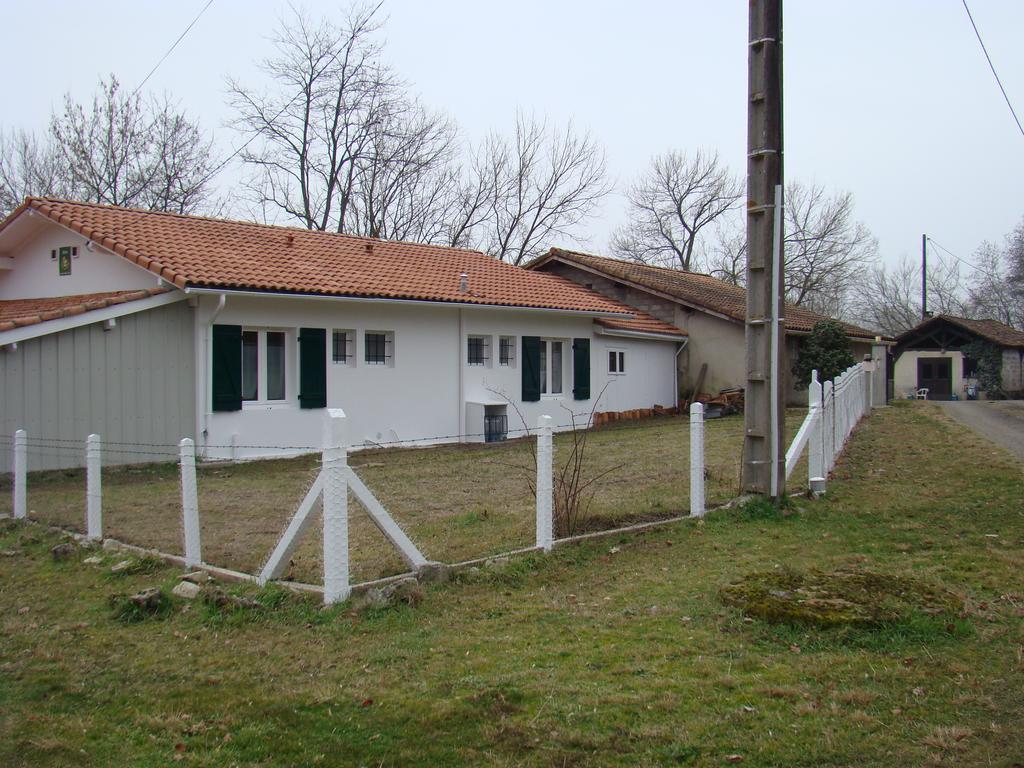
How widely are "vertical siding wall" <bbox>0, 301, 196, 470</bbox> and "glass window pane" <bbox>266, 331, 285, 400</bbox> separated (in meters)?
1.42

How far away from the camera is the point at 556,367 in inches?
832

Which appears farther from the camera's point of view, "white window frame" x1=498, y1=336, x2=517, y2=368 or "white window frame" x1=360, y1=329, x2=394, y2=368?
"white window frame" x1=498, y1=336, x2=517, y2=368

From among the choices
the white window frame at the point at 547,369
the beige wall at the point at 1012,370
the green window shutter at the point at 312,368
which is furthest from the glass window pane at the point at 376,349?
the beige wall at the point at 1012,370

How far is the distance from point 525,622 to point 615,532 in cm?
251

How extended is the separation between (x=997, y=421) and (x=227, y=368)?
58.8ft

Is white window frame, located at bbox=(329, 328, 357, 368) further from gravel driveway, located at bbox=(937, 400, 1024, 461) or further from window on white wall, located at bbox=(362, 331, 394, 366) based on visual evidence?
gravel driveway, located at bbox=(937, 400, 1024, 461)

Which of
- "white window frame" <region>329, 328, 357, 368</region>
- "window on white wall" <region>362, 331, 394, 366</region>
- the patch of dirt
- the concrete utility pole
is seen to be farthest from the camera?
"window on white wall" <region>362, 331, 394, 366</region>

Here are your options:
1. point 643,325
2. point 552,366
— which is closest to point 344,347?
point 552,366

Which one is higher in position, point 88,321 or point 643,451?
point 88,321

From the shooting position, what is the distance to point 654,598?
627 cm

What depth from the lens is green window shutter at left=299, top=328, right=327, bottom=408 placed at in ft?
51.5

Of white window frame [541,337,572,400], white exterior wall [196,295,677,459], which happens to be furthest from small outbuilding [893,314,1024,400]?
white window frame [541,337,572,400]

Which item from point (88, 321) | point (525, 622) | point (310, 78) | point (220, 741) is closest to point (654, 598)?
point (525, 622)

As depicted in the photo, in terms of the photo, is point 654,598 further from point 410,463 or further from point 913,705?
point 410,463
